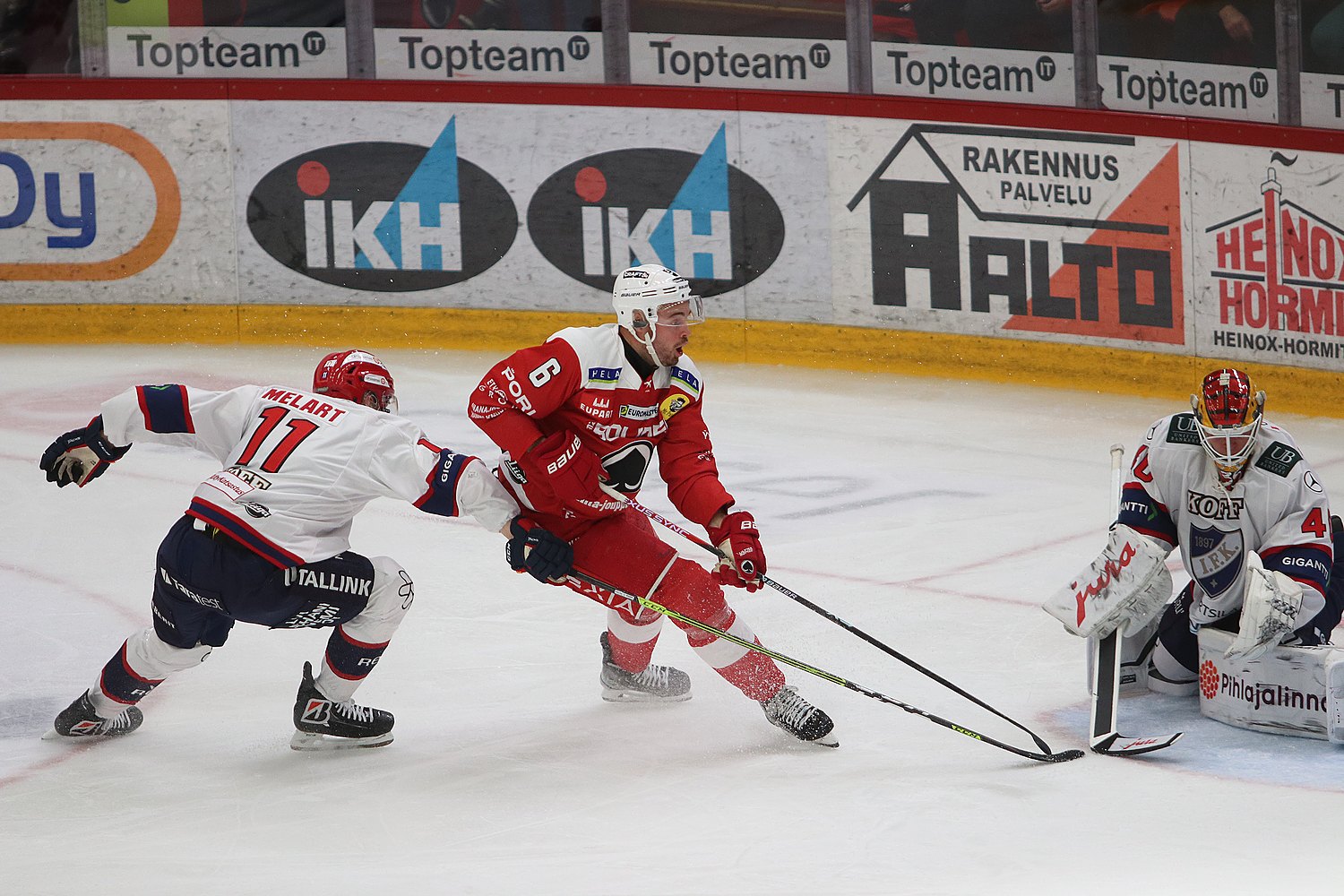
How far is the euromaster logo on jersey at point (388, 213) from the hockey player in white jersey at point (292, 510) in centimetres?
503

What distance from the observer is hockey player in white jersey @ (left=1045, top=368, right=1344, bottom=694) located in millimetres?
4133

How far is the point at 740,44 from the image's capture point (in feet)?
29.8

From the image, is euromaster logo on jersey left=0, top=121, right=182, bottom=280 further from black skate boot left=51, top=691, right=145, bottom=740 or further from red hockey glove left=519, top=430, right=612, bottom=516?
red hockey glove left=519, top=430, right=612, bottom=516

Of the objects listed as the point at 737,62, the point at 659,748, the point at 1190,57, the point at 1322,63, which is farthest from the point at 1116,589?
the point at 737,62

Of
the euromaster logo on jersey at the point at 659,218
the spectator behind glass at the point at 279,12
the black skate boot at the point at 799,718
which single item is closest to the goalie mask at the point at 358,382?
the black skate boot at the point at 799,718

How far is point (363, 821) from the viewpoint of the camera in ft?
12.6

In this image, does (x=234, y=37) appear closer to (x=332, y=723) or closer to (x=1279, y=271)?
(x=1279, y=271)

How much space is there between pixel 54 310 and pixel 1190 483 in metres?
6.82

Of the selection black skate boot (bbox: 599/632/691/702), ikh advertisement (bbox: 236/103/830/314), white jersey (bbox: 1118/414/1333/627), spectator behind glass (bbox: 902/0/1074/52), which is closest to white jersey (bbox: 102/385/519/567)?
black skate boot (bbox: 599/632/691/702)

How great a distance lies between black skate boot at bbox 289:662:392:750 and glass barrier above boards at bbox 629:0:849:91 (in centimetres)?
546

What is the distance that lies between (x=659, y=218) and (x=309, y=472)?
523 cm

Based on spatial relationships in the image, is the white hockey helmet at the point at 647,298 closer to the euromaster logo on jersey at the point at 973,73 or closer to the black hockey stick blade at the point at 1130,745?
the black hockey stick blade at the point at 1130,745

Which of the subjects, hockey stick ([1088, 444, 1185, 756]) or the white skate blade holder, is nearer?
hockey stick ([1088, 444, 1185, 756])

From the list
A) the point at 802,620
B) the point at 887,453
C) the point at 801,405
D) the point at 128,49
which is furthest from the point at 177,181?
the point at 802,620
